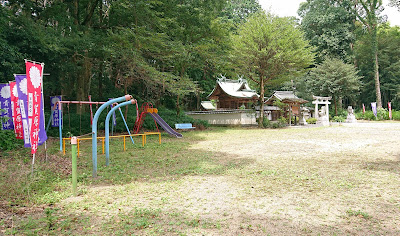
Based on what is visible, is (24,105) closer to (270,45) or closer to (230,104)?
(270,45)

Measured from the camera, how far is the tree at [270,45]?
18156mm

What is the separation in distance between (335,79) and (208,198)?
95.7ft

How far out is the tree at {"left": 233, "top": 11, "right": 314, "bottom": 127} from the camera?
59.6 ft

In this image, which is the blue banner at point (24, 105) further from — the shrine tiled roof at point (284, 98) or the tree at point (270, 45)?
the shrine tiled roof at point (284, 98)

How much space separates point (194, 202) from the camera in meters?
4.00

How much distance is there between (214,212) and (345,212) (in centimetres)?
179

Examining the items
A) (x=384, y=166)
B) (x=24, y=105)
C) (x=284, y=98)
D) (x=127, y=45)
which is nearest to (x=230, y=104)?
(x=284, y=98)

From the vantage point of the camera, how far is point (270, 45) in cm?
1812

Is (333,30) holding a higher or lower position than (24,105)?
higher

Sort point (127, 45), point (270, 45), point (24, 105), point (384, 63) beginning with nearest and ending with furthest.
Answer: point (24, 105) → point (127, 45) → point (270, 45) → point (384, 63)

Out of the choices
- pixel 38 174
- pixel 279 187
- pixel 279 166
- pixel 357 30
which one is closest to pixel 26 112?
pixel 38 174

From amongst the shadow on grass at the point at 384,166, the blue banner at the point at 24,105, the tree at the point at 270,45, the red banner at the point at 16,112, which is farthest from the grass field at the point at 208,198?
the tree at the point at 270,45

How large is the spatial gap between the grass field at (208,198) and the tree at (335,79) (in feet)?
77.3

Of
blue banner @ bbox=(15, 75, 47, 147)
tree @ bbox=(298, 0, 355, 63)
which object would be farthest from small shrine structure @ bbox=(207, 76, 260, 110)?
blue banner @ bbox=(15, 75, 47, 147)
